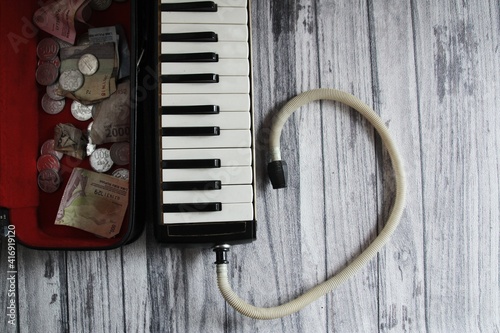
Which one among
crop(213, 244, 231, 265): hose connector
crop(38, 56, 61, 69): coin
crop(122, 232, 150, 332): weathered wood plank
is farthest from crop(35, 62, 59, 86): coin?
crop(213, 244, 231, 265): hose connector

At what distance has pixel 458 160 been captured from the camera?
1113 mm

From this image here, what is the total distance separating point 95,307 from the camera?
1.09m

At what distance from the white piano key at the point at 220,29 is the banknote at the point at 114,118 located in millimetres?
177

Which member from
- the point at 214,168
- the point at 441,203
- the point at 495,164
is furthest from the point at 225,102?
the point at 495,164

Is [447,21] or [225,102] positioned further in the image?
[447,21]

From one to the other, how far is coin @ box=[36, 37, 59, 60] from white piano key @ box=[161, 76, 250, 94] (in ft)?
1.00

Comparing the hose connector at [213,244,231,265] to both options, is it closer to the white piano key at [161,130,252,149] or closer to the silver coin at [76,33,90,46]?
the white piano key at [161,130,252,149]

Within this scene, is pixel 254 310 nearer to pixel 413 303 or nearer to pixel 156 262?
pixel 156 262

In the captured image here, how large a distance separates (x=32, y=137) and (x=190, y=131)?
0.39 m

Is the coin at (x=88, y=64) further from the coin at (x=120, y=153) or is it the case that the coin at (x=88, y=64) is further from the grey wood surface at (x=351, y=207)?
the grey wood surface at (x=351, y=207)

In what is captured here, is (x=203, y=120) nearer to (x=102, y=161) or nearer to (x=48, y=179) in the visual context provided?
(x=102, y=161)

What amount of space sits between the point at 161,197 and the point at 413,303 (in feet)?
2.15

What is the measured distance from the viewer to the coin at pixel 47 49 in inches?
41.1

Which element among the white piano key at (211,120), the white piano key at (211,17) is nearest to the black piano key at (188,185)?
the white piano key at (211,120)
